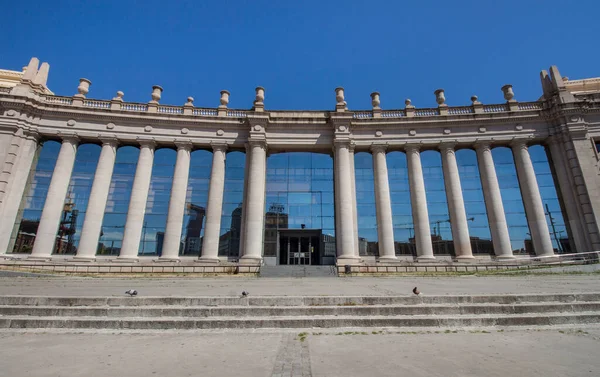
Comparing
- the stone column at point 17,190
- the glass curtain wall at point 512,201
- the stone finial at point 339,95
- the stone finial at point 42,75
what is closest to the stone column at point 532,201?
the glass curtain wall at point 512,201

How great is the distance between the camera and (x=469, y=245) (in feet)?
77.4

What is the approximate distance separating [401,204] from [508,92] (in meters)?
15.0

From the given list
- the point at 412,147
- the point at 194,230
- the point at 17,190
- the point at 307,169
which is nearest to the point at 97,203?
the point at 17,190

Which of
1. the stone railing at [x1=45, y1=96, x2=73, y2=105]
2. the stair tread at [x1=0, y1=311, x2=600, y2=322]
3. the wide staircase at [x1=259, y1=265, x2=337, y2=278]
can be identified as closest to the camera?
the stair tread at [x1=0, y1=311, x2=600, y2=322]

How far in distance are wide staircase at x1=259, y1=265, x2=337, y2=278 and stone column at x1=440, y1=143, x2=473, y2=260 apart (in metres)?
10.9

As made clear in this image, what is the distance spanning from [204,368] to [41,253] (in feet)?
83.8

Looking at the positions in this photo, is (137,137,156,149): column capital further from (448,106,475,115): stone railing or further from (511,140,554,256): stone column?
(511,140,554,256): stone column

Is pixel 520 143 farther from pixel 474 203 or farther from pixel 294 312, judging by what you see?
pixel 294 312

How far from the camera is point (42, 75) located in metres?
26.3

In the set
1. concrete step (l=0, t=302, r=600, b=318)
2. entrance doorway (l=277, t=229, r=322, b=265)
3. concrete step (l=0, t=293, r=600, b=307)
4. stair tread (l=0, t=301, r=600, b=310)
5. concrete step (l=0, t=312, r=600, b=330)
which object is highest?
entrance doorway (l=277, t=229, r=322, b=265)

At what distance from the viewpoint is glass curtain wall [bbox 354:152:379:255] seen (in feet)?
81.4

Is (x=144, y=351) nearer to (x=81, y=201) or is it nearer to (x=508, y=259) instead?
(x=81, y=201)

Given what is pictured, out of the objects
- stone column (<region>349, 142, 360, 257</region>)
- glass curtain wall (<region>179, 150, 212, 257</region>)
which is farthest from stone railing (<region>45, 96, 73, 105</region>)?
stone column (<region>349, 142, 360, 257</region>)

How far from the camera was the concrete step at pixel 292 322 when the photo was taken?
20.6 ft
